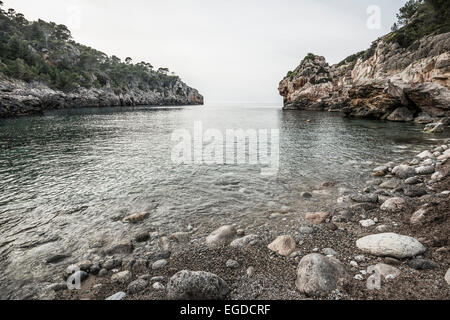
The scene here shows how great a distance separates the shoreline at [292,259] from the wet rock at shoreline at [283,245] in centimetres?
3

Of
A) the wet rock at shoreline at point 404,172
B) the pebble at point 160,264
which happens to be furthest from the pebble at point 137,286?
the wet rock at shoreline at point 404,172

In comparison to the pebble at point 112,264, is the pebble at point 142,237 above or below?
above

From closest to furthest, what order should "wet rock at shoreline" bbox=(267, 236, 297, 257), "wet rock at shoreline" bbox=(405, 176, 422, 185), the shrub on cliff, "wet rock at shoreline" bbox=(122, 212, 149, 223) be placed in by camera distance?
"wet rock at shoreline" bbox=(267, 236, 297, 257) → "wet rock at shoreline" bbox=(122, 212, 149, 223) → "wet rock at shoreline" bbox=(405, 176, 422, 185) → the shrub on cliff

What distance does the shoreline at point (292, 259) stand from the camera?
13.5 feet

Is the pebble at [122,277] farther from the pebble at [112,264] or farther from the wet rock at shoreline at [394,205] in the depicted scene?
the wet rock at shoreline at [394,205]

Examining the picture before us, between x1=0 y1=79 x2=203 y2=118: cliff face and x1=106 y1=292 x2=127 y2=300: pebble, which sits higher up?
x1=0 y1=79 x2=203 y2=118: cliff face

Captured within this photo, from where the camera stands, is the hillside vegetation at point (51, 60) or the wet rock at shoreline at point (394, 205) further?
the hillside vegetation at point (51, 60)

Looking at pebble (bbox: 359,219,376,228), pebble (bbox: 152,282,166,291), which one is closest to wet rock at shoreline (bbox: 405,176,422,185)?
pebble (bbox: 359,219,376,228)

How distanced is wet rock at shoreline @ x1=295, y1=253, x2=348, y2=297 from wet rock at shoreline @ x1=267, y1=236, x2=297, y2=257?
673mm

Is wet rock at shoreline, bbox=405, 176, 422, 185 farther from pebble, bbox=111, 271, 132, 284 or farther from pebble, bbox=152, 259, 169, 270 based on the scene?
pebble, bbox=111, 271, 132, 284

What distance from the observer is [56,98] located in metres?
73.9

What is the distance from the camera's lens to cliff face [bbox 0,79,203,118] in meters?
47.2

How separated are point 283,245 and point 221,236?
5.72 ft
